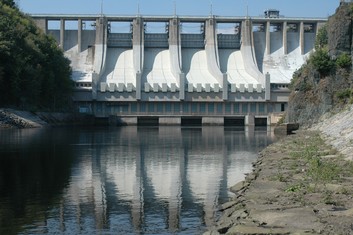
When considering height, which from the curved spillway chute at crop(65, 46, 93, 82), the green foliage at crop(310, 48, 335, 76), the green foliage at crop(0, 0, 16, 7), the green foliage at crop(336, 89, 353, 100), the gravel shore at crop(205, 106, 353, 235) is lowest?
the gravel shore at crop(205, 106, 353, 235)

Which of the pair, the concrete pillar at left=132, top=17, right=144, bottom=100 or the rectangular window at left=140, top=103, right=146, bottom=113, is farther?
the concrete pillar at left=132, top=17, right=144, bottom=100

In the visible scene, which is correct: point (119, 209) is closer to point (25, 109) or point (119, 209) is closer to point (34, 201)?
point (34, 201)

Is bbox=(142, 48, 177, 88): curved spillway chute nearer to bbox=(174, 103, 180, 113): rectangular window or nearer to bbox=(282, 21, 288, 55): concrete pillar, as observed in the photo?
bbox=(174, 103, 180, 113): rectangular window

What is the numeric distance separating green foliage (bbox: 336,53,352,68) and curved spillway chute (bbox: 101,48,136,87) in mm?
61155

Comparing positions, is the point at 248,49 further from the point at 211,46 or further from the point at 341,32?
the point at 341,32

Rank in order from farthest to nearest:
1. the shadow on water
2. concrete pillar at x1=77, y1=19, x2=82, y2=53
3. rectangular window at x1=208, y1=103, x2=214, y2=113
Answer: concrete pillar at x1=77, y1=19, x2=82, y2=53, rectangular window at x1=208, y1=103, x2=214, y2=113, the shadow on water

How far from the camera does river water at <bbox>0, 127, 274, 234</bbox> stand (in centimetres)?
1739

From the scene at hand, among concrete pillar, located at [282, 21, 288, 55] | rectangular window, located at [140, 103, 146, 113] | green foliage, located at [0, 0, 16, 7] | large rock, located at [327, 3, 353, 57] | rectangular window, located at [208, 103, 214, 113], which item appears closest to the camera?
large rock, located at [327, 3, 353, 57]

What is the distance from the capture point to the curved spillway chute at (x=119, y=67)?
410ft

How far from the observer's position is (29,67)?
306ft

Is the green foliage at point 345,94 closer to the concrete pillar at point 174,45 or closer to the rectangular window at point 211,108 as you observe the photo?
the rectangular window at point 211,108

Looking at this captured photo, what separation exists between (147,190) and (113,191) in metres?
1.36

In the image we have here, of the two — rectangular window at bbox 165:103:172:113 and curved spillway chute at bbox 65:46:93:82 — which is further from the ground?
curved spillway chute at bbox 65:46:93:82

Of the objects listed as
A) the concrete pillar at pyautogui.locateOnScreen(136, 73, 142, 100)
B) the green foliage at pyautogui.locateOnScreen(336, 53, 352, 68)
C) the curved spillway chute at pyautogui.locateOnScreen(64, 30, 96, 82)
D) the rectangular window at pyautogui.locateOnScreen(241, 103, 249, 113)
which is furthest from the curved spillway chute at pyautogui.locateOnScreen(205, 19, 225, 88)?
the green foliage at pyautogui.locateOnScreen(336, 53, 352, 68)
